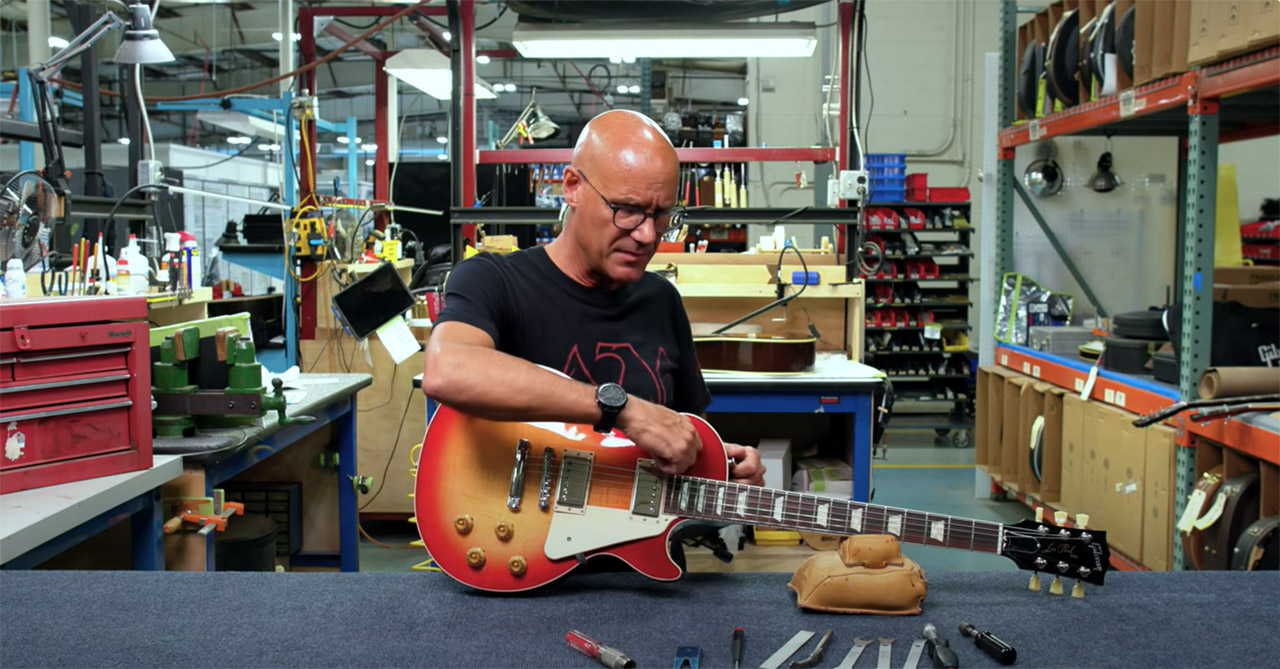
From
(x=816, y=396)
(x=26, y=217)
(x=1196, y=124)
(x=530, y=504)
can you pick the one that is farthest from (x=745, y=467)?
(x=1196, y=124)

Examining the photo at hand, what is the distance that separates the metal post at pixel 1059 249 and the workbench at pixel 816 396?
2488 millimetres

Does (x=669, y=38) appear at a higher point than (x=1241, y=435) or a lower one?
higher

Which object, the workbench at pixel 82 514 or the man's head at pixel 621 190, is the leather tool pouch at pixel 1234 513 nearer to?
the man's head at pixel 621 190

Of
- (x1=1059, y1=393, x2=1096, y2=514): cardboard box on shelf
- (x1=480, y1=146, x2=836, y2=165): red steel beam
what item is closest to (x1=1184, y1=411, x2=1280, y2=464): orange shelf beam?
(x1=1059, y1=393, x2=1096, y2=514): cardboard box on shelf

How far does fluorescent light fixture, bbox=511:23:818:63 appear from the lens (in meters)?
3.85

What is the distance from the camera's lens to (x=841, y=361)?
12.0ft

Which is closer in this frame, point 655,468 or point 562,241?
point 655,468

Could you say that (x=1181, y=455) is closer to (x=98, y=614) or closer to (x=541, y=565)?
(x=541, y=565)

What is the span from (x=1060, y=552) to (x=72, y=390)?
1.93 metres

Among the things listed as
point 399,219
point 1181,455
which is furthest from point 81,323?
point 399,219

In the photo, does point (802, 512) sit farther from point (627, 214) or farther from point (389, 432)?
point (389, 432)

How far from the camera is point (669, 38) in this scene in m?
3.88

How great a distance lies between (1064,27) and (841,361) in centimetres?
209

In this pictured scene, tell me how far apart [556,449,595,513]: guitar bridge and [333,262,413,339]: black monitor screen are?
1.47 meters
